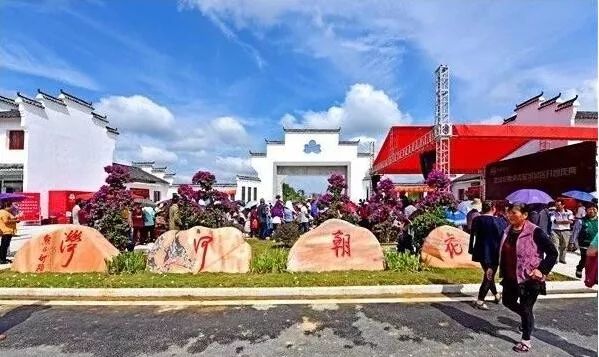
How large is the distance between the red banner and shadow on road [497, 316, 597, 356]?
2291 centimetres

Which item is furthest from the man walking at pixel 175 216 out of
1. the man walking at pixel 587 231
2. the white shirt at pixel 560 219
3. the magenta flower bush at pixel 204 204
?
the white shirt at pixel 560 219

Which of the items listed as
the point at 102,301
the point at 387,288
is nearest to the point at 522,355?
the point at 387,288

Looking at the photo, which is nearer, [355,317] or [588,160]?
[355,317]

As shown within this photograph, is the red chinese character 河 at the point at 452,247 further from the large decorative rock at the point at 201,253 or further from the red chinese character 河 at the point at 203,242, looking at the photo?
the red chinese character 河 at the point at 203,242

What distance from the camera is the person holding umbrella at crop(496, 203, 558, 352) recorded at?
13.3ft

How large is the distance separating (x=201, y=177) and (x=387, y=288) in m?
5.23

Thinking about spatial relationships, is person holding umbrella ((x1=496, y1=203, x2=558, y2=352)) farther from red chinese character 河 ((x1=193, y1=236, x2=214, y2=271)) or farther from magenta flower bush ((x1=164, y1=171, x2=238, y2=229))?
magenta flower bush ((x1=164, y1=171, x2=238, y2=229))

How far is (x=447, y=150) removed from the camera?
44.4ft

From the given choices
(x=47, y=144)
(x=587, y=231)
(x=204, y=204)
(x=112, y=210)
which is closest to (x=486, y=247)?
(x=587, y=231)

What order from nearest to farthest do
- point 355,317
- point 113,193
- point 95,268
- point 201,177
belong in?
point 355,317, point 95,268, point 113,193, point 201,177

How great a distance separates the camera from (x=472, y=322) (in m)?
4.90

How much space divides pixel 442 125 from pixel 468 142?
5.10 meters

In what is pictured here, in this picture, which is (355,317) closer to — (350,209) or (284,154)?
(350,209)

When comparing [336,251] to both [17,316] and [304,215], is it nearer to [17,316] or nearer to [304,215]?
[17,316]
